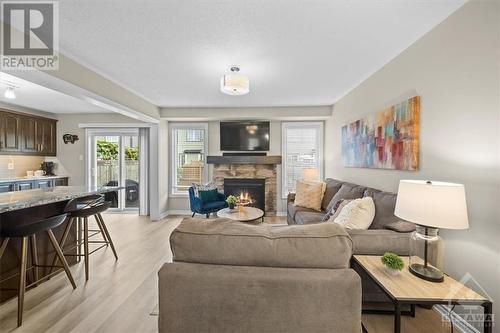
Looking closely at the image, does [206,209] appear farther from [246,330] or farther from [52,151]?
[52,151]

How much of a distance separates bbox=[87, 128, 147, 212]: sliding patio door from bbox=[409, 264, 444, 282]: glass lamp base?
5.21 m

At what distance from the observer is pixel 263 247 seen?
3.50 feet

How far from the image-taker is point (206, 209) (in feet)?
13.4

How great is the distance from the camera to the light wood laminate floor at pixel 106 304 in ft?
5.46

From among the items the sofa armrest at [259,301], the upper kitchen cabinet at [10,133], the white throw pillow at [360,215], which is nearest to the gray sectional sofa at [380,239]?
the white throw pillow at [360,215]

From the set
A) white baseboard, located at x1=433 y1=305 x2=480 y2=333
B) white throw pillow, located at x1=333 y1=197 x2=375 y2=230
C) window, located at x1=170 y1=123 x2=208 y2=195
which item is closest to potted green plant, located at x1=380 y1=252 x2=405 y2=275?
white throw pillow, located at x1=333 y1=197 x2=375 y2=230

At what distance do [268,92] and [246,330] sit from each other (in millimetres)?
3378

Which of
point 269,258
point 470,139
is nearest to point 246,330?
point 269,258

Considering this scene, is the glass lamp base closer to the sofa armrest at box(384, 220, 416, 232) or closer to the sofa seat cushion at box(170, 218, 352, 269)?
the sofa armrest at box(384, 220, 416, 232)

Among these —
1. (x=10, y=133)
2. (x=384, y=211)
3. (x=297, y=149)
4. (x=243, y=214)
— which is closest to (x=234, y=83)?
(x=243, y=214)

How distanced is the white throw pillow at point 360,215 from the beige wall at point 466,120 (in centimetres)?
57

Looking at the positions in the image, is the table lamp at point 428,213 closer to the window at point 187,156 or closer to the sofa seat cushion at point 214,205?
the sofa seat cushion at point 214,205

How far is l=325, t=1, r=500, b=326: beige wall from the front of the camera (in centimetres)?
140

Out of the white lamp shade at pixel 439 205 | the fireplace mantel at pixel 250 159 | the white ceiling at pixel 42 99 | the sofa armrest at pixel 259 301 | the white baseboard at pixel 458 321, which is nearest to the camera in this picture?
the sofa armrest at pixel 259 301
